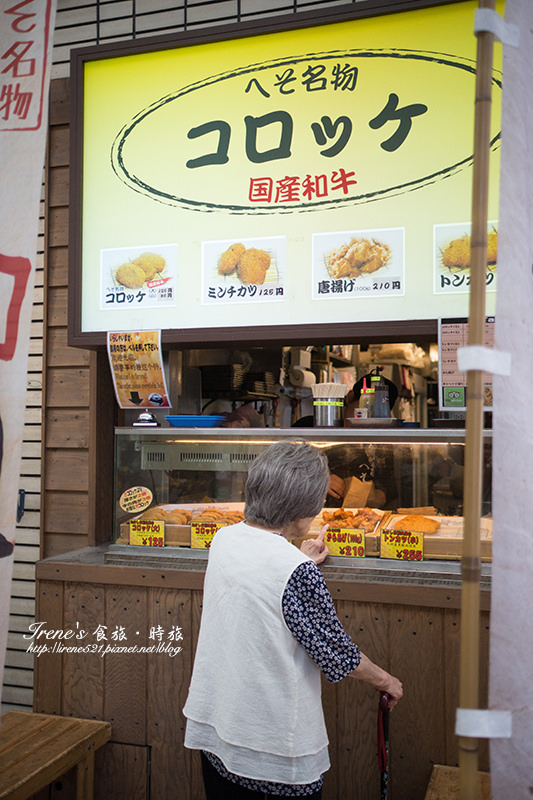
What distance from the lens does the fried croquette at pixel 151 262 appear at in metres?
3.45

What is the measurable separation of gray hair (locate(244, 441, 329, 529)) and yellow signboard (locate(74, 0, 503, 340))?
117 cm

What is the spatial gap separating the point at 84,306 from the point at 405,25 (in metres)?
2.09

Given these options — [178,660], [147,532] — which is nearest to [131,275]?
[147,532]

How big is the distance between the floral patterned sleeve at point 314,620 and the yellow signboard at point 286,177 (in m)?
1.52

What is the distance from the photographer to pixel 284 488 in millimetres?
2119

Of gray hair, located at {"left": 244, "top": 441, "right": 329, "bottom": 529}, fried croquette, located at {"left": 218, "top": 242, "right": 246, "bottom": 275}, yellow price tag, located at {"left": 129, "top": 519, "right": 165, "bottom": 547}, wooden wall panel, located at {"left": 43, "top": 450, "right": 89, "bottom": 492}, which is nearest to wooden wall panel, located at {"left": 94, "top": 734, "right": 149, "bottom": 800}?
yellow price tag, located at {"left": 129, "top": 519, "right": 165, "bottom": 547}

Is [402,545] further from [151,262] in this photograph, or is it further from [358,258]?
[151,262]

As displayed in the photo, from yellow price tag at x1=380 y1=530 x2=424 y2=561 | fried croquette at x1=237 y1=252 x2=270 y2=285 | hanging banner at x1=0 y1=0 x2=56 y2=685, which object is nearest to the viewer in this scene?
hanging banner at x1=0 y1=0 x2=56 y2=685

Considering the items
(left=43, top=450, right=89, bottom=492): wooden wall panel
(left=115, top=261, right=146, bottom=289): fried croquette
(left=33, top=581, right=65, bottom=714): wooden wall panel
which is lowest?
(left=33, top=581, right=65, bottom=714): wooden wall panel

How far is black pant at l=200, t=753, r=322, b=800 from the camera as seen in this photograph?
2.05 metres

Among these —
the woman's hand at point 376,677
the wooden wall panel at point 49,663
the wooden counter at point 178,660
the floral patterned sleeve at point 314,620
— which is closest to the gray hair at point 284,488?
the floral patterned sleeve at point 314,620

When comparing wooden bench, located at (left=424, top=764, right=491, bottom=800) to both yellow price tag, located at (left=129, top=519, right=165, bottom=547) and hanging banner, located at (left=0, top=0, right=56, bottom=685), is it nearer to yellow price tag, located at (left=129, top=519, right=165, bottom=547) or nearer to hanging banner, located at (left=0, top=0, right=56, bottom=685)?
yellow price tag, located at (left=129, top=519, right=165, bottom=547)

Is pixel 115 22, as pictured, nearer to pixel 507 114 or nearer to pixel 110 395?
pixel 110 395

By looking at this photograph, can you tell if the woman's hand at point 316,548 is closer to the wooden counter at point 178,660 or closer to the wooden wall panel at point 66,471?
the wooden counter at point 178,660
